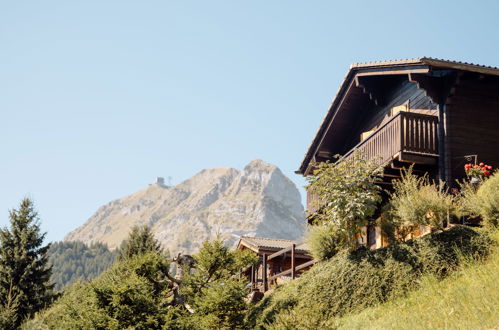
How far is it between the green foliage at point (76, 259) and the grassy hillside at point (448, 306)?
15834 cm

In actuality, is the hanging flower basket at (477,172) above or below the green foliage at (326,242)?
above

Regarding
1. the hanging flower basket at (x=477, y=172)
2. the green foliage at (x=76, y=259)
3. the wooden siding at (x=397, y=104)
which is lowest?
the green foliage at (x=76, y=259)

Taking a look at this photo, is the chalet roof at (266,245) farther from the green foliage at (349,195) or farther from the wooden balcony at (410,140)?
the green foliage at (349,195)

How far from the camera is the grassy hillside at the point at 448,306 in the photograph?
1057 cm

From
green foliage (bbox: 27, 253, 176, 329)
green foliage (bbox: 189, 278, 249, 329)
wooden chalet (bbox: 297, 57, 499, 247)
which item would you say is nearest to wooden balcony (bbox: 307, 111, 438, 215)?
wooden chalet (bbox: 297, 57, 499, 247)

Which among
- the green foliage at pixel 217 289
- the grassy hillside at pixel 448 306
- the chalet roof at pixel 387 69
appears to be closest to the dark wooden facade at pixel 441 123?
the chalet roof at pixel 387 69

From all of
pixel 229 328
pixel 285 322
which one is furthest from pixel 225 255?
pixel 285 322

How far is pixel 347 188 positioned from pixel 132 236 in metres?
21.8

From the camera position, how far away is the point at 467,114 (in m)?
18.5

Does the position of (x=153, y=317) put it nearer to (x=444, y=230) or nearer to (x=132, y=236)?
(x=444, y=230)

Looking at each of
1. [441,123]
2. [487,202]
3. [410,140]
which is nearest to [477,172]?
[487,202]

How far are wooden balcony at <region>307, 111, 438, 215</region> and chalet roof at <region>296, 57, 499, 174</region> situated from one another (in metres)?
1.66

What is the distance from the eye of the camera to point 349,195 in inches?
→ 665

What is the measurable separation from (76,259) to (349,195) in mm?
173171
